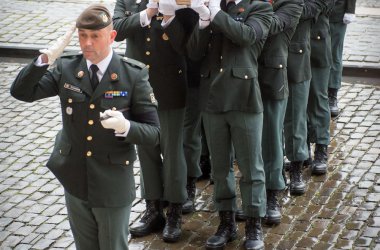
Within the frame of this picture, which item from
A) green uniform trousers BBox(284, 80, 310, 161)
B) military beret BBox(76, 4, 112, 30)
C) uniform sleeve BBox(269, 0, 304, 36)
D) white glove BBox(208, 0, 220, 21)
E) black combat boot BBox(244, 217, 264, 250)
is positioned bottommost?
black combat boot BBox(244, 217, 264, 250)

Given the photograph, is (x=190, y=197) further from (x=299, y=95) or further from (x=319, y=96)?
(x=319, y=96)

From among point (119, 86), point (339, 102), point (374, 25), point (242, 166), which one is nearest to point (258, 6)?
point (242, 166)

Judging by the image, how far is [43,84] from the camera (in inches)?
232

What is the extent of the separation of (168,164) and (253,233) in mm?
899

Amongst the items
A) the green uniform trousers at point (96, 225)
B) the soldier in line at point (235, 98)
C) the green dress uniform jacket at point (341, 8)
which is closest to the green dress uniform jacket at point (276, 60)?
the soldier in line at point (235, 98)

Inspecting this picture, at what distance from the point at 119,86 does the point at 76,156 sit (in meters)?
0.52

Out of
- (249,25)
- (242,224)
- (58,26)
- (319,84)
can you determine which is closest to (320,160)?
(319,84)

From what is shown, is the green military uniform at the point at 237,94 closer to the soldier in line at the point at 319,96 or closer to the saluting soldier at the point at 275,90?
the saluting soldier at the point at 275,90

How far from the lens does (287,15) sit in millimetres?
7582

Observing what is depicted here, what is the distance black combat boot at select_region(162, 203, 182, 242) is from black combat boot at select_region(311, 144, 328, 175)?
5.86ft

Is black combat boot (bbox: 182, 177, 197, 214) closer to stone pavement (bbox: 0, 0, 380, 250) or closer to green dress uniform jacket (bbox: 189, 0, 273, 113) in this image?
stone pavement (bbox: 0, 0, 380, 250)

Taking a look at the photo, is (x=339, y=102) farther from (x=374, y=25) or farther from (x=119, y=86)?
(x=119, y=86)

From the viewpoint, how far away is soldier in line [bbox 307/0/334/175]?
888 cm

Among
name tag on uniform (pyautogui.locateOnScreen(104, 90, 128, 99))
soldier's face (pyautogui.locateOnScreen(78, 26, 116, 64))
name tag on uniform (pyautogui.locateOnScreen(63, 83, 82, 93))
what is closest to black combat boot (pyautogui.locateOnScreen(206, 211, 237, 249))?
name tag on uniform (pyautogui.locateOnScreen(104, 90, 128, 99))
